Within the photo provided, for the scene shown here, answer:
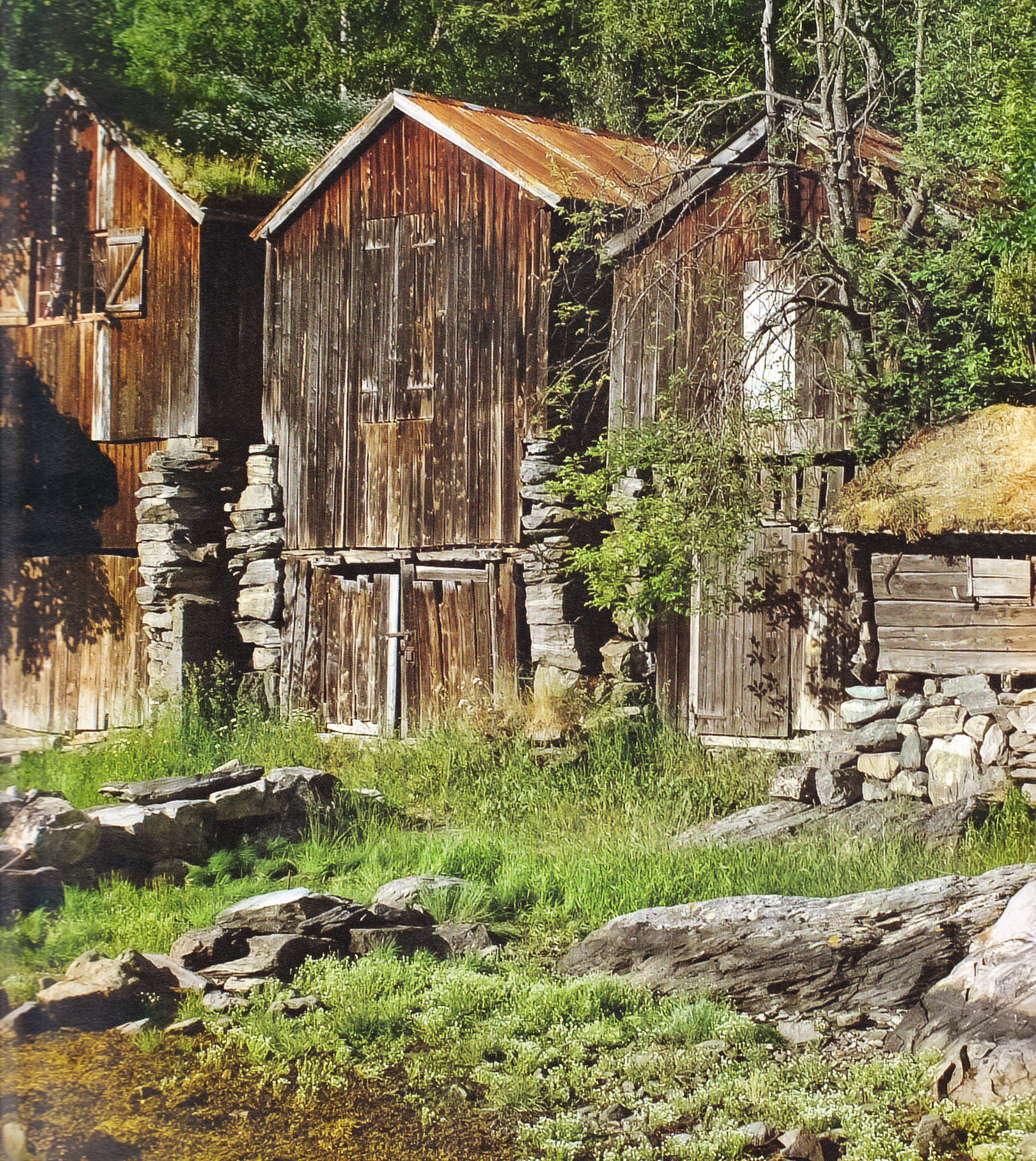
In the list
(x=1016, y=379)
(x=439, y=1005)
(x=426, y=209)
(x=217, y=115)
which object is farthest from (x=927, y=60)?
(x=217, y=115)

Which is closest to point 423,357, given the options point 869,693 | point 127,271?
point 127,271

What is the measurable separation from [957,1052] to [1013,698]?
502cm

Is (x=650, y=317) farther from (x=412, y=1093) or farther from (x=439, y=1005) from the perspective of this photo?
(x=412, y=1093)

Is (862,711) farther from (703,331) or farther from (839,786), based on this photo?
(703,331)

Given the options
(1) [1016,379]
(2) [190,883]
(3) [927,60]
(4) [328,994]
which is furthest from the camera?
(3) [927,60]

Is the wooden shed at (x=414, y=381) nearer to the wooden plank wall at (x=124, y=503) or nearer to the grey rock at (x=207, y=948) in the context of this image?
the wooden plank wall at (x=124, y=503)

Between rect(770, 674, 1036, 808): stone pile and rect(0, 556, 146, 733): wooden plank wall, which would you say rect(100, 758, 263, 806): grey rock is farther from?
rect(0, 556, 146, 733): wooden plank wall

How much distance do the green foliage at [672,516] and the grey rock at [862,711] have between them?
1.48m

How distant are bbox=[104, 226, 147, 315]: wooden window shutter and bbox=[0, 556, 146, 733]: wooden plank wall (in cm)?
337

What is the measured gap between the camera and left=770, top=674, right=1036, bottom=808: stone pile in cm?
930

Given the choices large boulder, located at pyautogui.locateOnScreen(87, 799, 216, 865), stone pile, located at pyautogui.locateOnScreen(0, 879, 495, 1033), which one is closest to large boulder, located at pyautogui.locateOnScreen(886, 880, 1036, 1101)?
stone pile, located at pyautogui.locateOnScreen(0, 879, 495, 1033)

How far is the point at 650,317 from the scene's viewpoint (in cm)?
1295

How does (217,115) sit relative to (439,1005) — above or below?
above

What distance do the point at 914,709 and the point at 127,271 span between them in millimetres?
11355
